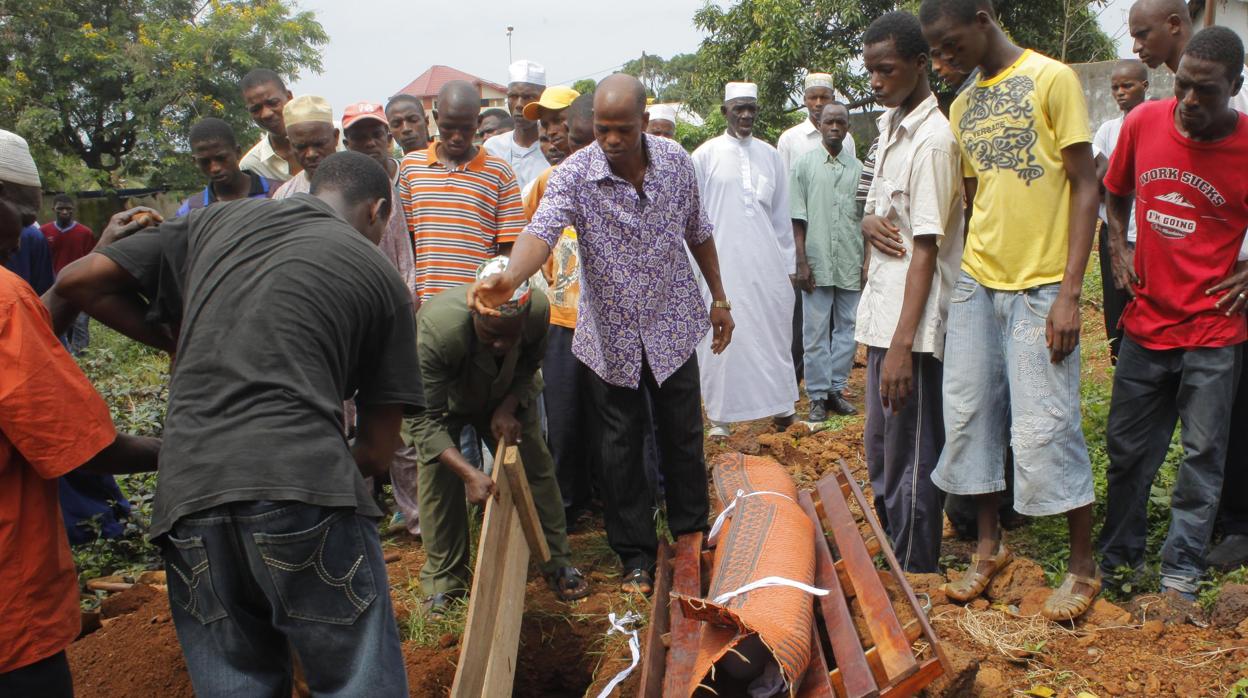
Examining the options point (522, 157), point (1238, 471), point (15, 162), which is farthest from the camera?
point (522, 157)

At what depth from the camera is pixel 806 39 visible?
608 inches

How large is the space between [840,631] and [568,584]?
1487 millimetres

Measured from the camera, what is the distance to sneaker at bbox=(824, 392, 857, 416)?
633 centimetres

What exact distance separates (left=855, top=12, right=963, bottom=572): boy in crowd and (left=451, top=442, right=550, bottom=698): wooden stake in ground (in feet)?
4.65

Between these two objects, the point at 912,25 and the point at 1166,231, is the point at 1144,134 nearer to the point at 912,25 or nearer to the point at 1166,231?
the point at 1166,231

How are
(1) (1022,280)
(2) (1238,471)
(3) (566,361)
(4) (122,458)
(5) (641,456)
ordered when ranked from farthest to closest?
(3) (566,361)
(5) (641,456)
(2) (1238,471)
(1) (1022,280)
(4) (122,458)

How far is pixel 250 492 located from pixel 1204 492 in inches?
121

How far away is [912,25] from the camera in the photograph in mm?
3338

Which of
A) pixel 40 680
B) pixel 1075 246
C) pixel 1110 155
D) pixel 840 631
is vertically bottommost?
pixel 840 631

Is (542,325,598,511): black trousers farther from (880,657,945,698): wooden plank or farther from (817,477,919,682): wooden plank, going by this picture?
(880,657,945,698): wooden plank

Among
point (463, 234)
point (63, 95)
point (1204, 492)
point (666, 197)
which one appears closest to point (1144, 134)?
point (1204, 492)

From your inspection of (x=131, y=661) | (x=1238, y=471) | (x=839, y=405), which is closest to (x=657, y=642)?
(x=131, y=661)

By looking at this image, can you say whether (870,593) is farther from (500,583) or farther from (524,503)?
(524,503)

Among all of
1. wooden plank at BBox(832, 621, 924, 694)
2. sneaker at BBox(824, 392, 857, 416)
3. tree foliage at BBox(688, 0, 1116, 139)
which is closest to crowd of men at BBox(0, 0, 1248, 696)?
wooden plank at BBox(832, 621, 924, 694)
